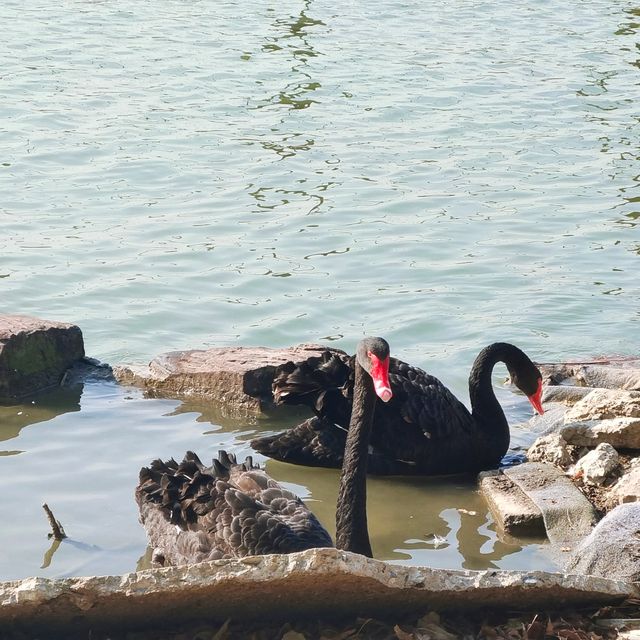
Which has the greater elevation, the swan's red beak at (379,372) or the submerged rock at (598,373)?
the swan's red beak at (379,372)

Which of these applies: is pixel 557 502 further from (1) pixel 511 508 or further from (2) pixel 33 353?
(2) pixel 33 353

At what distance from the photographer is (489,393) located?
6.22 meters

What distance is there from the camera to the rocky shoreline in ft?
11.4

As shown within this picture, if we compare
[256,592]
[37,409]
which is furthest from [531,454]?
[256,592]

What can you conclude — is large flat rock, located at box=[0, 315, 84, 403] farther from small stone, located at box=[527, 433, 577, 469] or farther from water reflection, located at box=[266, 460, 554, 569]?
small stone, located at box=[527, 433, 577, 469]

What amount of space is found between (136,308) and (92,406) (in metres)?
1.61

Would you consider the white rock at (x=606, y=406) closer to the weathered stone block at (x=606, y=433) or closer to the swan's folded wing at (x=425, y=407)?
the weathered stone block at (x=606, y=433)

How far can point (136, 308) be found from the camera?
813cm

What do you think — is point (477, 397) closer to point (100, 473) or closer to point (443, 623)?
point (100, 473)

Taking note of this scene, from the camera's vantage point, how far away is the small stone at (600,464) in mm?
5410

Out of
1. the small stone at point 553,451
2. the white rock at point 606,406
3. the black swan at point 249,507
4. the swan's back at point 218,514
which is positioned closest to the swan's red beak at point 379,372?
the black swan at point 249,507

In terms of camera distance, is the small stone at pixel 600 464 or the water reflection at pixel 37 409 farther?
the water reflection at pixel 37 409

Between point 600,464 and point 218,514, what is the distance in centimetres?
181

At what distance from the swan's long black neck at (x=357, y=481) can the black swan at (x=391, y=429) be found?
1184 mm
